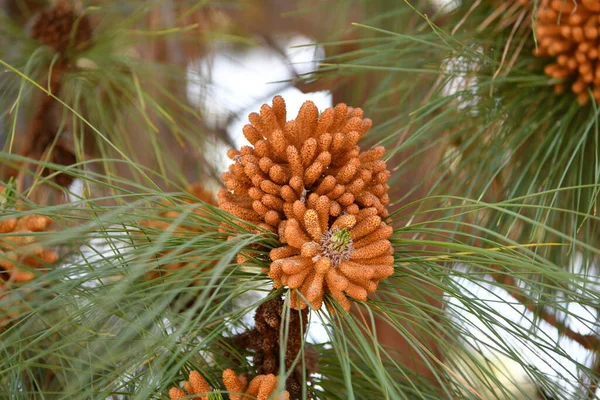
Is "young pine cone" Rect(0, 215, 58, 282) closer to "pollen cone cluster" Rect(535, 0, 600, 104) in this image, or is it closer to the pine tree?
the pine tree

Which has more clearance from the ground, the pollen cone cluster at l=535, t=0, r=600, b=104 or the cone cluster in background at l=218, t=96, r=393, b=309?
the pollen cone cluster at l=535, t=0, r=600, b=104

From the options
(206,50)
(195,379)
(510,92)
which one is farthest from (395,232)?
(206,50)

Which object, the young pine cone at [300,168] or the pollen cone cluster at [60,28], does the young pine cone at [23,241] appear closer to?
the young pine cone at [300,168]

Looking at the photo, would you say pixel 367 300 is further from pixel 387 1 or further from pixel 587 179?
pixel 387 1

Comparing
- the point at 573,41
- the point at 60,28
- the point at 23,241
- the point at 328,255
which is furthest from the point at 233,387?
the point at 60,28

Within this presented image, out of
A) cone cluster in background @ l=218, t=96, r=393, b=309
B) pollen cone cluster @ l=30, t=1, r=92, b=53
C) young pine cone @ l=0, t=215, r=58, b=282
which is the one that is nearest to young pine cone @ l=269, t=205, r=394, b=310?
cone cluster in background @ l=218, t=96, r=393, b=309

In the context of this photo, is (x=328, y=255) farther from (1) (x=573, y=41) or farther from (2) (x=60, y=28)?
(2) (x=60, y=28)
